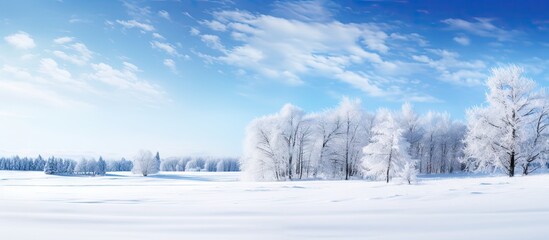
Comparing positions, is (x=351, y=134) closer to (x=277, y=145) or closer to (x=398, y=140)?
(x=277, y=145)

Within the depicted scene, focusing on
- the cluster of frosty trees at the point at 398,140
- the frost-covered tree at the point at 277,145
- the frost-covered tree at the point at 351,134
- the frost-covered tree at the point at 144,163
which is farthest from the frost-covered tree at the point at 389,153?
the frost-covered tree at the point at 144,163

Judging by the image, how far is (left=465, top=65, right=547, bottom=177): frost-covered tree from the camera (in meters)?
27.9

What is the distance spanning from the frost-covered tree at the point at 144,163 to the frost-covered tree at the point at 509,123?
282ft

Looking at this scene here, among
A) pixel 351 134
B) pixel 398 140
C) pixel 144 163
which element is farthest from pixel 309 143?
pixel 144 163

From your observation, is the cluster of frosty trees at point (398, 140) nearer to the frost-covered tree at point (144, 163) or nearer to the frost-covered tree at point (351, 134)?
the frost-covered tree at point (351, 134)

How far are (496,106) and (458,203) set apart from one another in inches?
876

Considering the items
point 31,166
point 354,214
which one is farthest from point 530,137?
point 31,166

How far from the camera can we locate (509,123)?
2850cm

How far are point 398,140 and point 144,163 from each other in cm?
8050

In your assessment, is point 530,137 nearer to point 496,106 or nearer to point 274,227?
point 496,106

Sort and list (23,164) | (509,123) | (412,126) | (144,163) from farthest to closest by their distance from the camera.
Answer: (23,164) → (144,163) → (412,126) → (509,123)

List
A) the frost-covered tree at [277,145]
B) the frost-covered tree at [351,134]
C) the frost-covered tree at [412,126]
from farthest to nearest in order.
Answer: the frost-covered tree at [412,126] → the frost-covered tree at [351,134] → the frost-covered tree at [277,145]

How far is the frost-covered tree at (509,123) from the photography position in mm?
27922

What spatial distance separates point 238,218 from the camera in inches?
351
